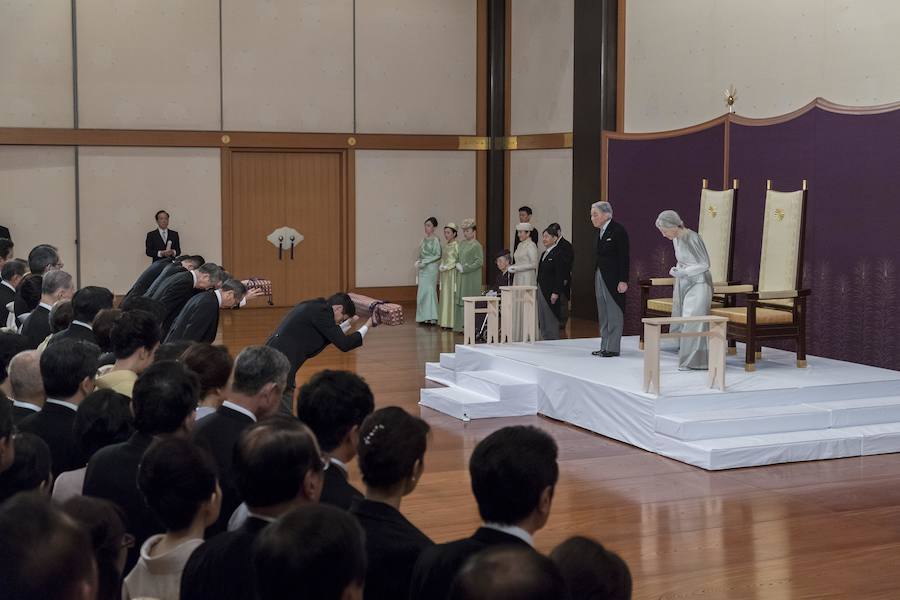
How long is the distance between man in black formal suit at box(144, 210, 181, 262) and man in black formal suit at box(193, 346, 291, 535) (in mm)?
11371

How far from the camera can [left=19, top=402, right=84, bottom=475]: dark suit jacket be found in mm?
3725

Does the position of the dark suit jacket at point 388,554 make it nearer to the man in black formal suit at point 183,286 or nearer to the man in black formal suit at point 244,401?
the man in black formal suit at point 244,401

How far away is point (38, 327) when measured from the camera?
6566 mm

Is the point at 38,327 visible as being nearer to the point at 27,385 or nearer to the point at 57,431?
the point at 27,385

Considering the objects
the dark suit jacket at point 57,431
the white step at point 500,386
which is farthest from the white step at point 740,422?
the dark suit jacket at point 57,431

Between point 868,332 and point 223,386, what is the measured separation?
6979 mm

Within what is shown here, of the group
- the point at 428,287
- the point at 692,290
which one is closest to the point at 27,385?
the point at 692,290

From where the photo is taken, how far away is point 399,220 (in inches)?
657

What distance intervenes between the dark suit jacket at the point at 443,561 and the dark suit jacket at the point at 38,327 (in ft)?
15.3

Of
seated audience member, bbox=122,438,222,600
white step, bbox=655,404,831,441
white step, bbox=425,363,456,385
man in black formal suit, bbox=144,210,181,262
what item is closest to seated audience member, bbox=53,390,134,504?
seated audience member, bbox=122,438,222,600

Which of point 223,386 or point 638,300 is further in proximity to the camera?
point 638,300

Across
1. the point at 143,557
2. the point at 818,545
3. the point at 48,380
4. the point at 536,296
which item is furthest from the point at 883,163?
the point at 143,557

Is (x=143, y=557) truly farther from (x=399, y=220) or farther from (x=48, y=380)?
(x=399, y=220)

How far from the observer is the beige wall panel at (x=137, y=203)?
15.0 m
